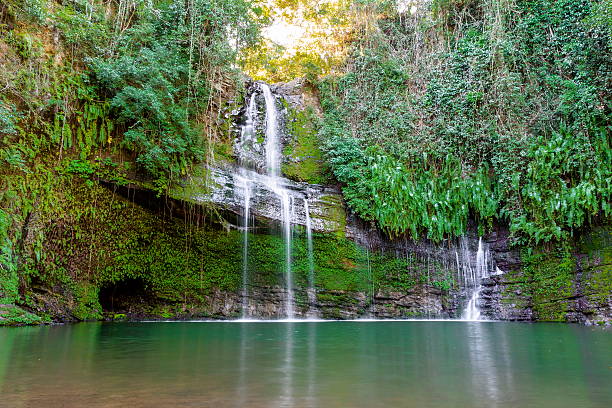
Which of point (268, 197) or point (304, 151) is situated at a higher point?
point (304, 151)

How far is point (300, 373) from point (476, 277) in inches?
415

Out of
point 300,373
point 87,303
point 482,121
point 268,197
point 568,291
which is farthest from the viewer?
point 482,121

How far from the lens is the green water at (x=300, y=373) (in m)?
2.83

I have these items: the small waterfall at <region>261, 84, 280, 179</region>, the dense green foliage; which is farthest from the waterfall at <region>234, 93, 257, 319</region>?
the dense green foliage

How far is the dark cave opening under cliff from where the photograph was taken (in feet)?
39.8

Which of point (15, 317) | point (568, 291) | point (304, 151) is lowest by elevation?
point (15, 317)

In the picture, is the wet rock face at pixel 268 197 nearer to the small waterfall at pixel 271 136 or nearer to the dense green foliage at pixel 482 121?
the small waterfall at pixel 271 136

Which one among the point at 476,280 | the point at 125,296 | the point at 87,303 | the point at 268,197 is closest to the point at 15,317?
the point at 87,303

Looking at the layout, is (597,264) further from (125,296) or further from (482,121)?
(125,296)

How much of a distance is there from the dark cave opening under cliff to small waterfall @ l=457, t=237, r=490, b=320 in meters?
9.48

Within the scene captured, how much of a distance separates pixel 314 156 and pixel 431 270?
526 cm

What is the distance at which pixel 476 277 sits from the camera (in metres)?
13.0

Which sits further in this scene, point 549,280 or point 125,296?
point 125,296

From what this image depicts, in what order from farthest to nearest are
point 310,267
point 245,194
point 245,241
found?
1. point 310,267
2. point 245,241
3. point 245,194
